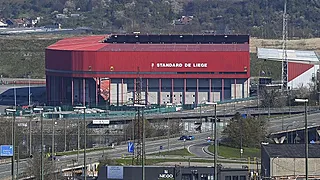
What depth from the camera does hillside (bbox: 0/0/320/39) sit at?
147125 millimetres

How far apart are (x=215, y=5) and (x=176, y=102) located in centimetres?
8839

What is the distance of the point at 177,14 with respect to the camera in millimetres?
166125

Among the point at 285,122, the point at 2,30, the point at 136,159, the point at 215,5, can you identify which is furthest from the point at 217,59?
the point at 215,5

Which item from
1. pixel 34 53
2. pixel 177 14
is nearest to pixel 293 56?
pixel 34 53

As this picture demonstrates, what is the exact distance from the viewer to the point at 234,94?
8544cm

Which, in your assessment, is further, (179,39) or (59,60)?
(179,39)

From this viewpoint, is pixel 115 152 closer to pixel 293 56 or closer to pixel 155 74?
pixel 155 74

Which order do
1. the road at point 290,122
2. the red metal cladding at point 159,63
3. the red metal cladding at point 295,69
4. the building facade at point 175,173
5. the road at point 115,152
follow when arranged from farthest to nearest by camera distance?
the red metal cladding at point 295,69 → the red metal cladding at point 159,63 → the road at point 290,122 → the road at point 115,152 → the building facade at point 175,173

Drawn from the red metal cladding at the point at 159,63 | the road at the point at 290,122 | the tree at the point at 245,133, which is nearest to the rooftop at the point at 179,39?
the red metal cladding at the point at 159,63

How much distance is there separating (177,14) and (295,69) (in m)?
77.2

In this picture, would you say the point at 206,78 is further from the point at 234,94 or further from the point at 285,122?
the point at 285,122

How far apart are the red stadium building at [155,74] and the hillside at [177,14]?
51018 mm

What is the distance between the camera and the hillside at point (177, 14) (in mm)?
147125

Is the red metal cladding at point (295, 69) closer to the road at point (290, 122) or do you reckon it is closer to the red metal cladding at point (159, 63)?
the red metal cladding at point (159, 63)
